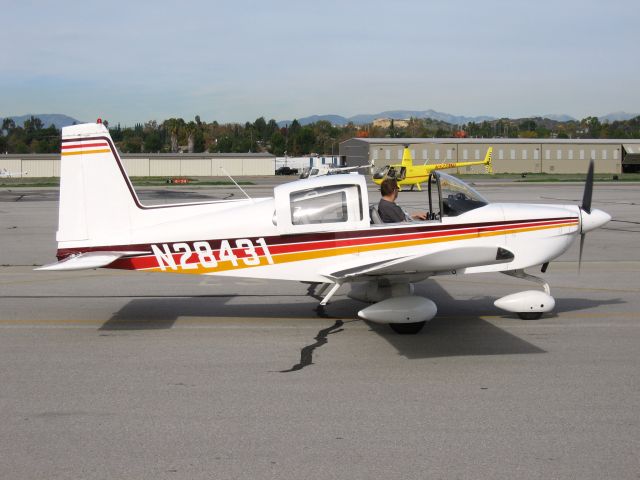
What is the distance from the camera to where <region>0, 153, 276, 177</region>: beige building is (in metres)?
81.5

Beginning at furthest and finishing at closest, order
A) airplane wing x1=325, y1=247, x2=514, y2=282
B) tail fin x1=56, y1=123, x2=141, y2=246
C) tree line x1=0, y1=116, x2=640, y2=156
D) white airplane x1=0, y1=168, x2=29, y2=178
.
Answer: tree line x1=0, y1=116, x2=640, y2=156 < white airplane x1=0, y1=168, x2=29, y2=178 < tail fin x1=56, y1=123, x2=141, y2=246 < airplane wing x1=325, y1=247, x2=514, y2=282

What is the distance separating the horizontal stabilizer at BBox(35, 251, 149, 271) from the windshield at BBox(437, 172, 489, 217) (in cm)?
366

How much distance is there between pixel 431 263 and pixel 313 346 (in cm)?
155

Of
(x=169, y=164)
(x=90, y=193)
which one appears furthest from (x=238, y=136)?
(x=90, y=193)

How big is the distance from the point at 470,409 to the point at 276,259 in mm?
3415

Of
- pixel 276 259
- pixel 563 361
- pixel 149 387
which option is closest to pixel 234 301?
pixel 276 259

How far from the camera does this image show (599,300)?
1049 cm

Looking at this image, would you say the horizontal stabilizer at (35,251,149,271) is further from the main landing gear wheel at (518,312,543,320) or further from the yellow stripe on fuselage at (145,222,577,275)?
the main landing gear wheel at (518,312,543,320)

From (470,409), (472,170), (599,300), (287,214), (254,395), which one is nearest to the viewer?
(470,409)

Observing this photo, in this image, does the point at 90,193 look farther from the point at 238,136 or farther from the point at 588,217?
the point at 238,136

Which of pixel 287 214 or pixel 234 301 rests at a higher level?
pixel 287 214

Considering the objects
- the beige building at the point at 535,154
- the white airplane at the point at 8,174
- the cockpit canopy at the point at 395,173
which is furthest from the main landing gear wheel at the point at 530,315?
the white airplane at the point at 8,174

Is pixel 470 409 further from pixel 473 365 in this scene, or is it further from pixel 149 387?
pixel 149 387

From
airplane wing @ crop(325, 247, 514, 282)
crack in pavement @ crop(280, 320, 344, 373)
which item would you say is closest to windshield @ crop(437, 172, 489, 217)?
airplane wing @ crop(325, 247, 514, 282)
